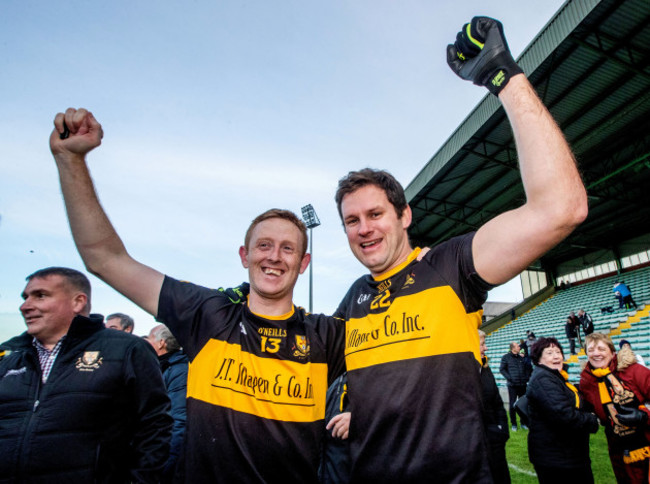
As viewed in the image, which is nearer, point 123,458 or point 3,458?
point 3,458

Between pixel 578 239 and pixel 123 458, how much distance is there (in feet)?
92.8

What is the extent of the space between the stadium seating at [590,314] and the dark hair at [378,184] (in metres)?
12.1

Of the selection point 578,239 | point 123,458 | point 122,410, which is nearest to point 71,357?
point 122,410

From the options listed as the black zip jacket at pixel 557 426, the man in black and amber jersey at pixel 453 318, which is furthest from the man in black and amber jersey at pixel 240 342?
the black zip jacket at pixel 557 426

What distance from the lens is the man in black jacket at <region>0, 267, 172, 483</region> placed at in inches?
88.0

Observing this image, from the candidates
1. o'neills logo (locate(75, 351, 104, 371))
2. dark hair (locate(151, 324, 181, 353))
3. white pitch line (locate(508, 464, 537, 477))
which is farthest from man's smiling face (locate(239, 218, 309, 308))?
white pitch line (locate(508, 464, 537, 477))

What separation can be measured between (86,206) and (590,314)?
74.7 feet

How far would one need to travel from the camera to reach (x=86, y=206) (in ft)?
5.35

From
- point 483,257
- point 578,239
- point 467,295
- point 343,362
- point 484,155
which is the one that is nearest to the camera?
point 483,257

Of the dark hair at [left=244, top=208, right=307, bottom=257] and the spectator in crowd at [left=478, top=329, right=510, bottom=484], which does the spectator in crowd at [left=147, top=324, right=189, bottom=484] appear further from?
the spectator in crowd at [left=478, top=329, right=510, bottom=484]

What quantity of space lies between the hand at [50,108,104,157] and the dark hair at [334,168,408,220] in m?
1.29

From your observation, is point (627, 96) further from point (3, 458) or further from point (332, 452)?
point (3, 458)

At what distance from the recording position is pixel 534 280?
99.9ft

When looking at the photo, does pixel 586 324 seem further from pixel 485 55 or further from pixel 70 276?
pixel 70 276
